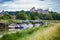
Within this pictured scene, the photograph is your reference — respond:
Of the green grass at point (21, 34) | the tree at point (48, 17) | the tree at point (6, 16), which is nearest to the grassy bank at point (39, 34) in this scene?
the green grass at point (21, 34)

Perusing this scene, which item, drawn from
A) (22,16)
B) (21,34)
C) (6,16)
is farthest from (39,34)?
(6,16)

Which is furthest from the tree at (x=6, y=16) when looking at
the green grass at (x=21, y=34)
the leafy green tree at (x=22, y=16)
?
the green grass at (x=21, y=34)

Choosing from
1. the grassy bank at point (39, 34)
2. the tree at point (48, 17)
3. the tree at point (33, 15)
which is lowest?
the grassy bank at point (39, 34)

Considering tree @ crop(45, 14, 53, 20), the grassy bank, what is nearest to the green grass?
the grassy bank

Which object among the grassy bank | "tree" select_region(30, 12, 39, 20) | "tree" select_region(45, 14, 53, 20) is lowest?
the grassy bank

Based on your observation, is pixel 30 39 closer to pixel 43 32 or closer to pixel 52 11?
pixel 43 32

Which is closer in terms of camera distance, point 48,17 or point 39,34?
point 39,34

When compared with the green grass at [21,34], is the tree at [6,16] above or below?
above

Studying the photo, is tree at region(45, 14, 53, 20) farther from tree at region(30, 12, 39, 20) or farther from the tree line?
tree at region(30, 12, 39, 20)

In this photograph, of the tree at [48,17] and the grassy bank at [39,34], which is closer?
the grassy bank at [39,34]

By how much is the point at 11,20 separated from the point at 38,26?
538 mm

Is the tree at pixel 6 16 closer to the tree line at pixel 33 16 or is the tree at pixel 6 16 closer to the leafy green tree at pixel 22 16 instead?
the tree line at pixel 33 16

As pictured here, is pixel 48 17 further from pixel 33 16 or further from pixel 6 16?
pixel 6 16

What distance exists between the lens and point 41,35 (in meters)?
3.29
